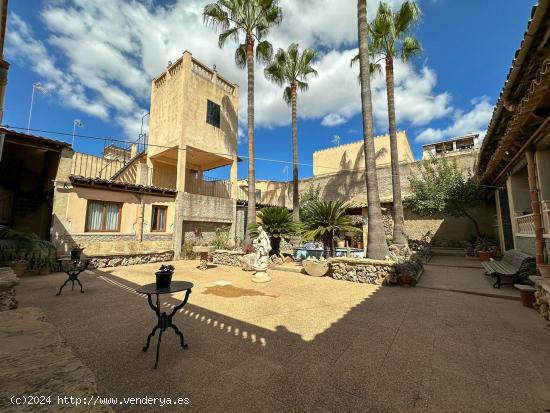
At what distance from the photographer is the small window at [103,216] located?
11227mm

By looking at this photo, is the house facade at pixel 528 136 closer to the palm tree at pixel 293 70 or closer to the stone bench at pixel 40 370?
the stone bench at pixel 40 370

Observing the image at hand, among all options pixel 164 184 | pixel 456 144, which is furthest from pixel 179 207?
pixel 456 144

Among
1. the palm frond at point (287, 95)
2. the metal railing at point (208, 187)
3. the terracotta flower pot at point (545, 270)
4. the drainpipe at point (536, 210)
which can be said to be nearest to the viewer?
the terracotta flower pot at point (545, 270)

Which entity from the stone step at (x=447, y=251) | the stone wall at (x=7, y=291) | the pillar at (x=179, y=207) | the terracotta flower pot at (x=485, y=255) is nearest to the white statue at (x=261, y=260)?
the stone wall at (x=7, y=291)

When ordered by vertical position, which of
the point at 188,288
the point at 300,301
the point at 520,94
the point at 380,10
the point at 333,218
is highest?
the point at 380,10

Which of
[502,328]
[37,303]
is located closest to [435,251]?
[502,328]

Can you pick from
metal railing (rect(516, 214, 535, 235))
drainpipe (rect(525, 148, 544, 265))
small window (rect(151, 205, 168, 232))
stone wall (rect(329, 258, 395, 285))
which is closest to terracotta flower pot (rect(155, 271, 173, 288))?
stone wall (rect(329, 258, 395, 285))

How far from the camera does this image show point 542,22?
3.10 metres

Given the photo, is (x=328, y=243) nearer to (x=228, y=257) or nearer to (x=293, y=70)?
(x=228, y=257)

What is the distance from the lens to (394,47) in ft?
44.9

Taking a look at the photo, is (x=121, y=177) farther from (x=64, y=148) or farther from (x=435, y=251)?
(x=435, y=251)

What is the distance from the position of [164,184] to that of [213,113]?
605 centimetres

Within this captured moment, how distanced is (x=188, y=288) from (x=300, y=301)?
314cm

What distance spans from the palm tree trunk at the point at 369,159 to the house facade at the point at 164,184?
31.2ft
